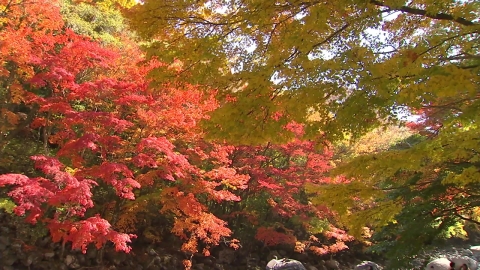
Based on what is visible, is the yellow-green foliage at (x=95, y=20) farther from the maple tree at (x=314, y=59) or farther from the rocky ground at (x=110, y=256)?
the maple tree at (x=314, y=59)

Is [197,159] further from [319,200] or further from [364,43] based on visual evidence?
[364,43]

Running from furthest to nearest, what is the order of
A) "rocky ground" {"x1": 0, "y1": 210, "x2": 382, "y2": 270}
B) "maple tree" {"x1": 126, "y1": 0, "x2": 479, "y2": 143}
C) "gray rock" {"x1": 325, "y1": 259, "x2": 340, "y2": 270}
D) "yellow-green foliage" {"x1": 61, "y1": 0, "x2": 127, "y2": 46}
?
"gray rock" {"x1": 325, "y1": 259, "x2": 340, "y2": 270} < "yellow-green foliage" {"x1": 61, "y1": 0, "x2": 127, "y2": 46} < "rocky ground" {"x1": 0, "y1": 210, "x2": 382, "y2": 270} < "maple tree" {"x1": 126, "y1": 0, "x2": 479, "y2": 143}

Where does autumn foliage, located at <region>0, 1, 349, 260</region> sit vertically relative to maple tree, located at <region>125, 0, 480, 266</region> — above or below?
below

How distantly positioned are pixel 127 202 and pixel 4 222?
340 cm

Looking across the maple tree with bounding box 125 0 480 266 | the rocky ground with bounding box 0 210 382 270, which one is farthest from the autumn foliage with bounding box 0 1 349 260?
the maple tree with bounding box 125 0 480 266

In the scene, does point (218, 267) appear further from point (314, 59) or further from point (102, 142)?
point (314, 59)

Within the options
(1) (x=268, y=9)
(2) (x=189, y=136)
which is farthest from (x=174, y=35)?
(2) (x=189, y=136)

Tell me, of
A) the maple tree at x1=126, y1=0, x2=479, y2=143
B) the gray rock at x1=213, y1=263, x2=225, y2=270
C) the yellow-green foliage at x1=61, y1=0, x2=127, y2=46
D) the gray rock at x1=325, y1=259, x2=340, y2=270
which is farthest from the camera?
the gray rock at x1=325, y1=259, x2=340, y2=270

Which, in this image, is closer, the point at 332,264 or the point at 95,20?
the point at 95,20

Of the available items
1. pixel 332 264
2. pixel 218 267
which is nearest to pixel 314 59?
pixel 218 267

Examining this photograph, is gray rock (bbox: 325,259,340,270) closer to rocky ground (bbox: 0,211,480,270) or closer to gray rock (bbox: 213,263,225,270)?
rocky ground (bbox: 0,211,480,270)

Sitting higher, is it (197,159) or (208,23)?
(208,23)

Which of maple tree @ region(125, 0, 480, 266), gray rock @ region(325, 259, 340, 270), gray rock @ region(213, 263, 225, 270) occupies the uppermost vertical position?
maple tree @ region(125, 0, 480, 266)

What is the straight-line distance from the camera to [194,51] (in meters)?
3.79
